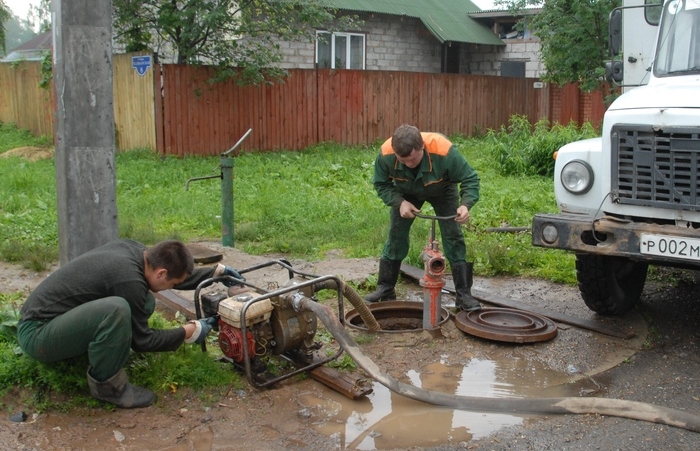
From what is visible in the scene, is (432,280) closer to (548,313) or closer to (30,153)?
(548,313)

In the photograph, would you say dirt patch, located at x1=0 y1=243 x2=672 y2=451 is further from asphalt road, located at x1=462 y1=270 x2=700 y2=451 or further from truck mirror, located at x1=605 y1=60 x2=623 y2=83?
truck mirror, located at x1=605 y1=60 x2=623 y2=83

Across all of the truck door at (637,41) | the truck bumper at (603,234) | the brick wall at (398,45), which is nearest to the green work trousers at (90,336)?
the truck bumper at (603,234)

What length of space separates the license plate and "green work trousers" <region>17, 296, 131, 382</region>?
3134mm

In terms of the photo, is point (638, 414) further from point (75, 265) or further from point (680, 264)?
point (75, 265)

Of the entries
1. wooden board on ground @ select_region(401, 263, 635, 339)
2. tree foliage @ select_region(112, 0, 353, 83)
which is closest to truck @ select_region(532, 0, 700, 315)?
wooden board on ground @ select_region(401, 263, 635, 339)

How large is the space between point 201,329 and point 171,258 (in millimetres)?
538

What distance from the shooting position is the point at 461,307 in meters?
6.21

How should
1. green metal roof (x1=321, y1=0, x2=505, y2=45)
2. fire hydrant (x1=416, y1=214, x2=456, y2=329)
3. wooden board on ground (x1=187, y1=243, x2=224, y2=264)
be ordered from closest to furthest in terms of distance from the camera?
fire hydrant (x1=416, y1=214, x2=456, y2=329) < wooden board on ground (x1=187, y1=243, x2=224, y2=264) < green metal roof (x1=321, y1=0, x2=505, y2=45)

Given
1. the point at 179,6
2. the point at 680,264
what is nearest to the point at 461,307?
the point at 680,264

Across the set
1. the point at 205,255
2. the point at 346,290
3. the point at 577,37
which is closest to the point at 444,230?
the point at 346,290

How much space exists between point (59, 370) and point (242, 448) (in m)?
1.23

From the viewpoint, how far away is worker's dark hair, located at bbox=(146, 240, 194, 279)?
428 cm

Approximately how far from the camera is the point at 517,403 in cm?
444

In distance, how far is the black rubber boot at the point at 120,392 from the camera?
4.30 meters
